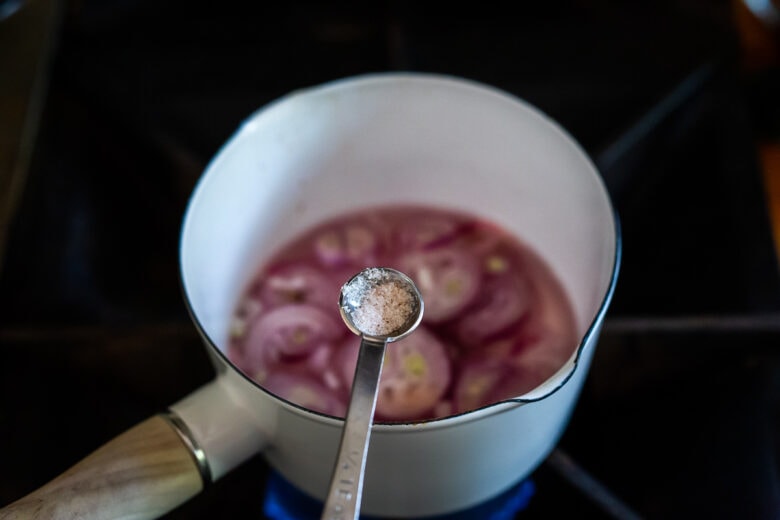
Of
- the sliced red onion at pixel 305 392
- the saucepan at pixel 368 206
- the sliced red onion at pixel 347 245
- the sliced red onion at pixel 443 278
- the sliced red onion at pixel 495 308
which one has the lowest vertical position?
the sliced red onion at pixel 495 308

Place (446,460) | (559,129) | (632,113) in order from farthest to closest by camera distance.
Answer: (632,113), (559,129), (446,460)

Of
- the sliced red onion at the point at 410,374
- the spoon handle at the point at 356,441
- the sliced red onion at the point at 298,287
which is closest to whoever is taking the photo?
the spoon handle at the point at 356,441

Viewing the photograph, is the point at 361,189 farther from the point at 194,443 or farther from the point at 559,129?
the point at 194,443

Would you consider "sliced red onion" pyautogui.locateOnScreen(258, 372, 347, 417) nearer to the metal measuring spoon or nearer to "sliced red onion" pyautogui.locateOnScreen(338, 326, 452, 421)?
"sliced red onion" pyautogui.locateOnScreen(338, 326, 452, 421)

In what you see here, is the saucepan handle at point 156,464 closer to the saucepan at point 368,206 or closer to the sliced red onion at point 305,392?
the saucepan at point 368,206

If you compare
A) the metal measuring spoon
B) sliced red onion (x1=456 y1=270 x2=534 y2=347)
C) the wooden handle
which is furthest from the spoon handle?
sliced red onion (x1=456 y1=270 x2=534 y2=347)

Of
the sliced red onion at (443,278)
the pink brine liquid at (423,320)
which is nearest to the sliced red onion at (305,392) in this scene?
the pink brine liquid at (423,320)

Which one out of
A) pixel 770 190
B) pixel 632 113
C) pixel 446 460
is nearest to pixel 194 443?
pixel 446 460
